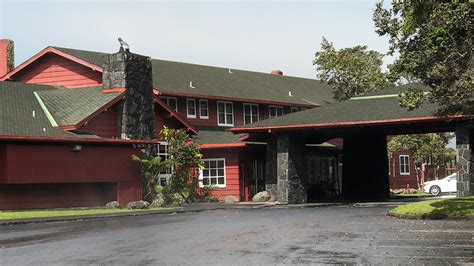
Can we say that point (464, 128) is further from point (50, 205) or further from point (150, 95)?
point (50, 205)

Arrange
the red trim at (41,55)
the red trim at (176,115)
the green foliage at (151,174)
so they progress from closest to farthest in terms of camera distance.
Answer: the green foliage at (151,174)
the red trim at (176,115)
the red trim at (41,55)

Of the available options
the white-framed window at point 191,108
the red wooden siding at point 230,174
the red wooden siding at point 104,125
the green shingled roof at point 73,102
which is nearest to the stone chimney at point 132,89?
the red wooden siding at point 104,125

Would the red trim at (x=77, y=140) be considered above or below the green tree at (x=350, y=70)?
below

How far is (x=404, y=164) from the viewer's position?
56719 mm

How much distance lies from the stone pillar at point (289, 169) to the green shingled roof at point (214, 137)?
4.76m

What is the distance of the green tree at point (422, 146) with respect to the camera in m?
53.8

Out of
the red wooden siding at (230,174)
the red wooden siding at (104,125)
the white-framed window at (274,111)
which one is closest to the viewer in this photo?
the red wooden siding at (104,125)

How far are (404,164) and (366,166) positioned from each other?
18.1m

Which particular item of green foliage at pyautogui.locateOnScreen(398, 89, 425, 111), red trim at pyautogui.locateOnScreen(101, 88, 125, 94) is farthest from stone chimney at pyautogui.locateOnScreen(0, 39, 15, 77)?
green foliage at pyautogui.locateOnScreen(398, 89, 425, 111)

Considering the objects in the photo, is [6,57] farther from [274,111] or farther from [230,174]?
[274,111]

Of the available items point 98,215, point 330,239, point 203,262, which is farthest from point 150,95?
point 203,262

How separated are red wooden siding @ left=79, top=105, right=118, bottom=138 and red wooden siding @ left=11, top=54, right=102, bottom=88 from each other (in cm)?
→ 517

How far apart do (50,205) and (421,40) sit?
17532 millimetres

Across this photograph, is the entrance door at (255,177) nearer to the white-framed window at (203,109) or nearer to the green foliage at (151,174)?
the white-framed window at (203,109)
